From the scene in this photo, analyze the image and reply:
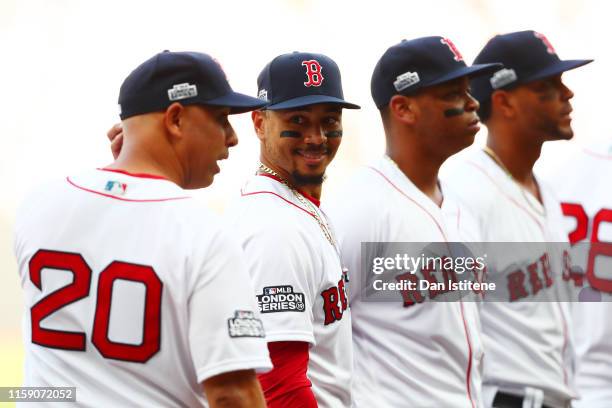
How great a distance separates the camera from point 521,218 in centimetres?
476

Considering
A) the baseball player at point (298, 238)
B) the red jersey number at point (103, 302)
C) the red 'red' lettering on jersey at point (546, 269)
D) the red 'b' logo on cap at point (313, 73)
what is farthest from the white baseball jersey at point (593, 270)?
the red jersey number at point (103, 302)

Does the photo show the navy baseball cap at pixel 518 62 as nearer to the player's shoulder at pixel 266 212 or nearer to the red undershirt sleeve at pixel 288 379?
the player's shoulder at pixel 266 212

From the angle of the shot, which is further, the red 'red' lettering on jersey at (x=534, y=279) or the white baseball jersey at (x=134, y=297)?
the red 'red' lettering on jersey at (x=534, y=279)

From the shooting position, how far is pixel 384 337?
391 cm

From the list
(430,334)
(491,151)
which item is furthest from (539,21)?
(430,334)

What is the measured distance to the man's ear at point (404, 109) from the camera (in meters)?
4.26

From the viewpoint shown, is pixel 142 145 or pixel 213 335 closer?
pixel 213 335

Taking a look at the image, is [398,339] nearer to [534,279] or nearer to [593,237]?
[534,279]

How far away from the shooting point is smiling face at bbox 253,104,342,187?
141 inches

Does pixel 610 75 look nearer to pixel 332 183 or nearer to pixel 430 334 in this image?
pixel 332 183

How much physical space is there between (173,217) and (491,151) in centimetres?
294

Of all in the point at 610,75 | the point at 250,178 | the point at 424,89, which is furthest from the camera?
the point at 610,75

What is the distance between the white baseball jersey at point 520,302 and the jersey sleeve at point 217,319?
2.36m

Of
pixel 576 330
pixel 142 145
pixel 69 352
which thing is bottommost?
pixel 576 330
